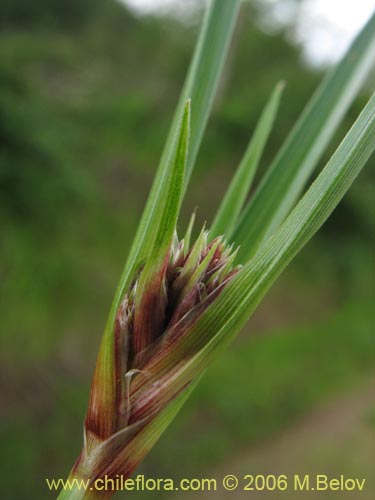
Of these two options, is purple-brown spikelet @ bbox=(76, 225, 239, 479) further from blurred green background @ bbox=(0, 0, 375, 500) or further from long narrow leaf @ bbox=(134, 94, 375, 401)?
blurred green background @ bbox=(0, 0, 375, 500)

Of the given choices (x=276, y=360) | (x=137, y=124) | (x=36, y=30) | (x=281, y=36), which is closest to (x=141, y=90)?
(x=137, y=124)

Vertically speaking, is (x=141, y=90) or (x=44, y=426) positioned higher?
(x=141, y=90)

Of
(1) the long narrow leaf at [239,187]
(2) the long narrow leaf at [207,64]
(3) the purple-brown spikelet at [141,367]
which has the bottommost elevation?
(3) the purple-brown spikelet at [141,367]

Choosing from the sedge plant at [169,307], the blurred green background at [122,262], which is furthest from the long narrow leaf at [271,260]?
the blurred green background at [122,262]

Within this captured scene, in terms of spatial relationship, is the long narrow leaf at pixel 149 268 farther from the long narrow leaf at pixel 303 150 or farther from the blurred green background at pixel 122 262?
the blurred green background at pixel 122 262

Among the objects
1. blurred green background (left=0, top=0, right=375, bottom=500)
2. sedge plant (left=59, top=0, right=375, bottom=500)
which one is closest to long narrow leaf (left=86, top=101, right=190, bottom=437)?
sedge plant (left=59, top=0, right=375, bottom=500)

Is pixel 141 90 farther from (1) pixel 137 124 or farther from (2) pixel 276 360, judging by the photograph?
(2) pixel 276 360

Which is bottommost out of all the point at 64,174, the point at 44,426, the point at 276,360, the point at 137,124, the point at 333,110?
the point at 44,426

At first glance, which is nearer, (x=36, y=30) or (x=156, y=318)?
(x=156, y=318)
